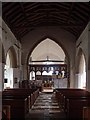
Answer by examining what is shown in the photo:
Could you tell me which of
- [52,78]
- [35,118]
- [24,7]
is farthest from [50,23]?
[35,118]

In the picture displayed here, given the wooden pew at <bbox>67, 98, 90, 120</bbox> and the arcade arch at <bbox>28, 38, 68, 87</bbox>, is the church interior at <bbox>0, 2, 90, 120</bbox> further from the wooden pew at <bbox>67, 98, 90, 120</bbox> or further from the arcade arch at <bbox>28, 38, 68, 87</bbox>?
the arcade arch at <bbox>28, 38, 68, 87</bbox>

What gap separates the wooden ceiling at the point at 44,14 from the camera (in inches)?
507

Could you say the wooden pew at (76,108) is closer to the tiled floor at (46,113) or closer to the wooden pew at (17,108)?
the tiled floor at (46,113)

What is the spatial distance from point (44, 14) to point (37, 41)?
3985mm

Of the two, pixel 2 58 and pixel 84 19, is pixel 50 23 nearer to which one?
pixel 84 19

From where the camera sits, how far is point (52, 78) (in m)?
25.4

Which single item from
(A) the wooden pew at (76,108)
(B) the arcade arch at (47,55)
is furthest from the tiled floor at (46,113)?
(B) the arcade arch at (47,55)

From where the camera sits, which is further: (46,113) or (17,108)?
(46,113)

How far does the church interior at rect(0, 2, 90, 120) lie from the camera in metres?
10.1

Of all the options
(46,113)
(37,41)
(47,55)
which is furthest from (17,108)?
(47,55)

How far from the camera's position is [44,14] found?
16.4 m

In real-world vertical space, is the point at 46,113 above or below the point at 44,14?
below

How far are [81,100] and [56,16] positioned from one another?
31.0ft

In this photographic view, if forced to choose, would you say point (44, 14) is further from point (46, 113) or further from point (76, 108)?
point (76, 108)
